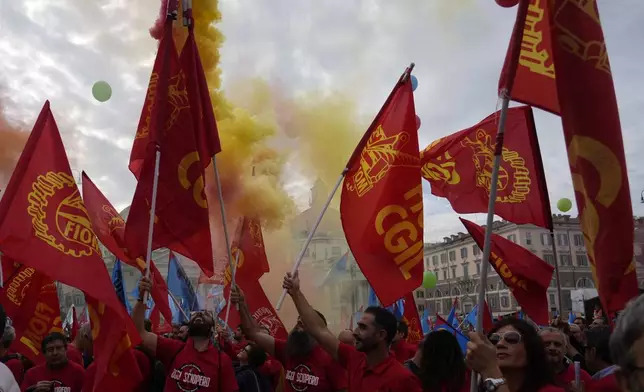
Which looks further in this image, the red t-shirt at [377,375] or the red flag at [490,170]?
the red flag at [490,170]

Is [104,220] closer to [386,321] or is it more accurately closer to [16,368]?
[16,368]

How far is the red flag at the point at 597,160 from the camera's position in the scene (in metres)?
3.21

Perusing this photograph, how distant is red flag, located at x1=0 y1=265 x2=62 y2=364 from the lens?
7996 mm

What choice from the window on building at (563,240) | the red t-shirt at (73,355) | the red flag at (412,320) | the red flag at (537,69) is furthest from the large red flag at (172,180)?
the window on building at (563,240)

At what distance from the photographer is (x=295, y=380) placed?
223 inches

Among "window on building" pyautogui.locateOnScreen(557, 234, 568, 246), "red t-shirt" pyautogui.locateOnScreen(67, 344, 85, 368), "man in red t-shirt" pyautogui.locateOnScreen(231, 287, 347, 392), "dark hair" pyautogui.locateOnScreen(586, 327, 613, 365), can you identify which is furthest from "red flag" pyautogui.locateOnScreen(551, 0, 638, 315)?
"window on building" pyautogui.locateOnScreen(557, 234, 568, 246)

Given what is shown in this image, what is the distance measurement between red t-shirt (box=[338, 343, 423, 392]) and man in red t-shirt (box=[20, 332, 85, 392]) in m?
2.94

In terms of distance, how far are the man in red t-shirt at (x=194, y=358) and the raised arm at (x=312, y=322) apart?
2.92 feet

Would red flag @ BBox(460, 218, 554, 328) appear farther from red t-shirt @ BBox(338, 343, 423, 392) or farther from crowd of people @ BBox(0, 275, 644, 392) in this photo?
red t-shirt @ BBox(338, 343, 423, 392)

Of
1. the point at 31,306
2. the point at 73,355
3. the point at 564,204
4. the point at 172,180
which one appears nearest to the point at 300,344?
the point at 172,180

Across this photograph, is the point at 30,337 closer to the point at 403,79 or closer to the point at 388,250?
the point at 388,250

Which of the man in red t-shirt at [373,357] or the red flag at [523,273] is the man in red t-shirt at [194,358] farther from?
the red flag at [523,273]

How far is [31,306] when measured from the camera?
26.6 feet

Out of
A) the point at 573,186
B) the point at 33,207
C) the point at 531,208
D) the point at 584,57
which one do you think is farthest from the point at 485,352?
the point at 531,208
